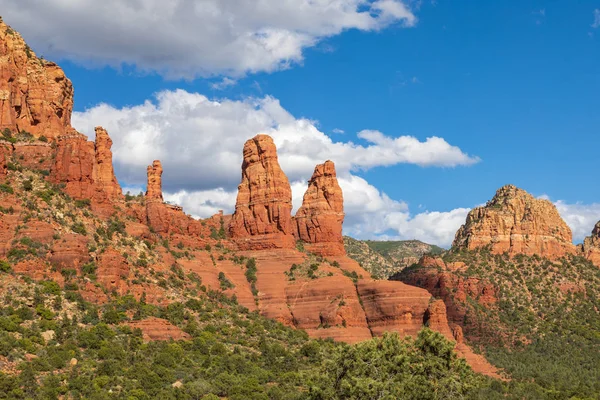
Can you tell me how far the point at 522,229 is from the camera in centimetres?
18275

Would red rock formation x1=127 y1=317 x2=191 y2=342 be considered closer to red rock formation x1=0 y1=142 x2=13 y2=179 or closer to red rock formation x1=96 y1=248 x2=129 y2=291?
red rock formation x1=96 y1=248 x2=129 y2=291

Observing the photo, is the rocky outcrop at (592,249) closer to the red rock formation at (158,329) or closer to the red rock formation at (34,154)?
the red rock formation at (158,329)

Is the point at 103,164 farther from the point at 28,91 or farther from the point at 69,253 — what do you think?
the point at 69,253

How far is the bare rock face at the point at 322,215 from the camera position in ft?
471

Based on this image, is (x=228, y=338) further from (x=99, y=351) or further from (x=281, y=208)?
(x=281, y=208)

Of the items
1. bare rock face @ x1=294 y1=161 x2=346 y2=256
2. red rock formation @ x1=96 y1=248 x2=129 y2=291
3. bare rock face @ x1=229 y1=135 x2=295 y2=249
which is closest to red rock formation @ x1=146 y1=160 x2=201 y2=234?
bare rock face @ x1=229 y1=135 x2=295 y2=249

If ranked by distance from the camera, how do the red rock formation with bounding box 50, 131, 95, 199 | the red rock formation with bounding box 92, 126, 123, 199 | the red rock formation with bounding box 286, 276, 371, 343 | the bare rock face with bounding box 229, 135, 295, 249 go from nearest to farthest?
the red rock formation with bounding box 50, 131, 95, 199, the red rock formation with bounding box 286, 276, 371, 343, the red rock formation with bounding box 92, 126, 123, 199, the bare rock face with bounding box 229, 135, 295, 249

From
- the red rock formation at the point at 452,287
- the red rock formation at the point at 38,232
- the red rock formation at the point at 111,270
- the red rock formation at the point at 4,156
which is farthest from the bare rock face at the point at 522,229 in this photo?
the red rock formation at the point at 38,232

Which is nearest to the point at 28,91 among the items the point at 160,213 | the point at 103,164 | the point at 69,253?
the point at 103,164

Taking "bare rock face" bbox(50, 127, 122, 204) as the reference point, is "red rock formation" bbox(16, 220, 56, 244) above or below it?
below

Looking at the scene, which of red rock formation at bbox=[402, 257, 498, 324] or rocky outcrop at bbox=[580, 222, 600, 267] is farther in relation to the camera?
rocky outcrop at bbox=[580, 222, 600, 267]

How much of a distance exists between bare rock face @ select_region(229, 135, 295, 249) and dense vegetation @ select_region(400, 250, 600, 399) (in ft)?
117

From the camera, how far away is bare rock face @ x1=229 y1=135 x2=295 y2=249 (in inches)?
5428

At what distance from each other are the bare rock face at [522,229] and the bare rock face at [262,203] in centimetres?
5713
